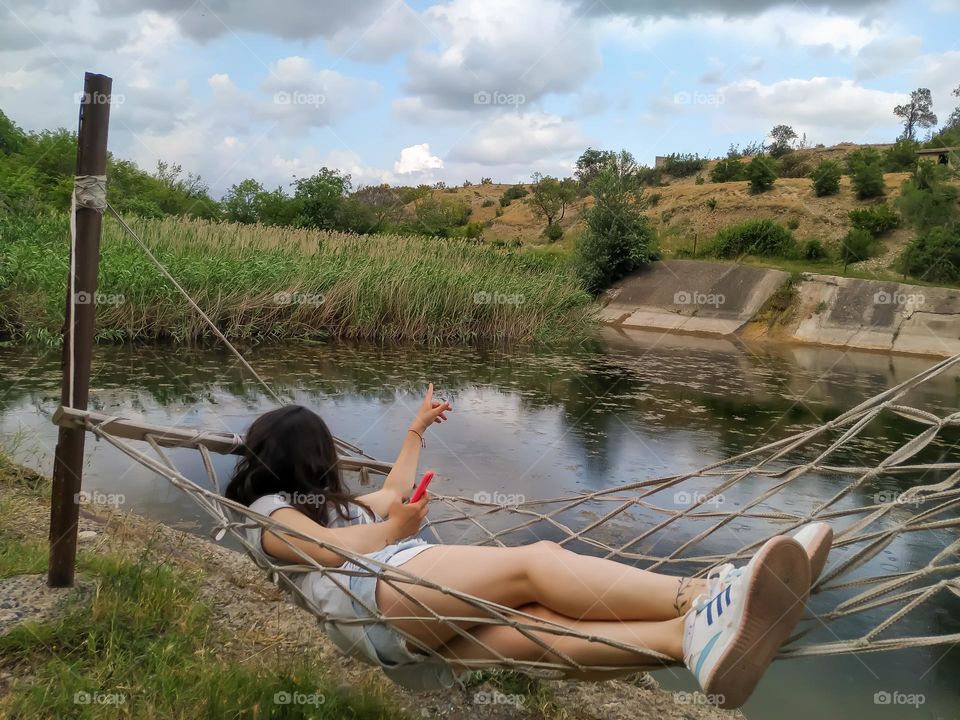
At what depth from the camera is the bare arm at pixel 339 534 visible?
1.90m

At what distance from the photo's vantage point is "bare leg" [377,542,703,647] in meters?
1.74

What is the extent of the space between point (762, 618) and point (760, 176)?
30.5m

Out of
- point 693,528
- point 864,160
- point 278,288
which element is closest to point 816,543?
point 693,528

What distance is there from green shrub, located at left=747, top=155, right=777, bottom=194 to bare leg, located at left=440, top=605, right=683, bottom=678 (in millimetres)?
29799

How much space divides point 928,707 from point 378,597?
6.68 feet

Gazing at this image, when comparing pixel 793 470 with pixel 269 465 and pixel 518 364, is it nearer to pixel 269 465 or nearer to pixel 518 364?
pixel 269 465

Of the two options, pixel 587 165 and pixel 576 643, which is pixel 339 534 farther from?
pixel 587 165

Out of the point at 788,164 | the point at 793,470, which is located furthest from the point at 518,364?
the point at 788,164

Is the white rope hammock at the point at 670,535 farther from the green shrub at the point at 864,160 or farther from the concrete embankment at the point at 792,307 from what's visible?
the green shrub at the point at 864,160

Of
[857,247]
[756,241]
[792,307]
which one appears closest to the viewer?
[792,307]

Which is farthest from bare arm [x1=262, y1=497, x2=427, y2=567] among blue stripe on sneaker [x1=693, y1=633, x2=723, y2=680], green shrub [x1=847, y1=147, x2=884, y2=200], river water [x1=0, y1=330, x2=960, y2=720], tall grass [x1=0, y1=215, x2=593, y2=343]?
green shrub [x1=847, y1=147, x2=884, y2=200]

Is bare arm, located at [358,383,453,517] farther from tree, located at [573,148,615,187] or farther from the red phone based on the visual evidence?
tree, located at [573,148,615,187]

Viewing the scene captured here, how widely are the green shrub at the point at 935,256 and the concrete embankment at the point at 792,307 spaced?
7.74 feet

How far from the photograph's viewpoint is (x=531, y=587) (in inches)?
72.0
